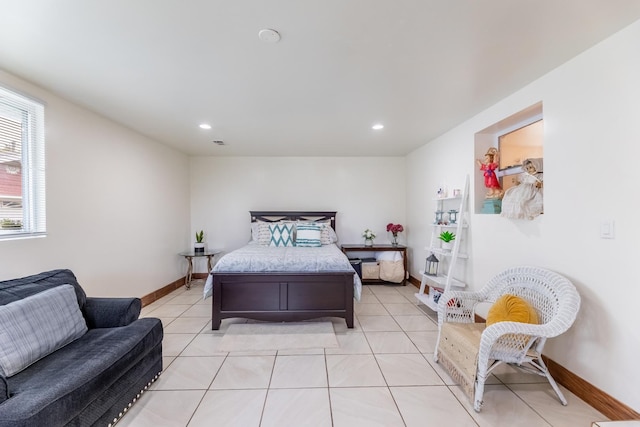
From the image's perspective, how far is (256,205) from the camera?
5273 millimetres

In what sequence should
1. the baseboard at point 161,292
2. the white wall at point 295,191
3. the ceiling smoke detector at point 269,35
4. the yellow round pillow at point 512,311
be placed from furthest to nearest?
the white wall at point 295,191 → the baseboard at point 161,292 → the yellow round pillow at point 512,311 → the ceiling smoke detector at point 269,35

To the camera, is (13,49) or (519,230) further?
(519,230)

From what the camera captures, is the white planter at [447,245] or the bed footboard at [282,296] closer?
the bed footboard at [282,296]

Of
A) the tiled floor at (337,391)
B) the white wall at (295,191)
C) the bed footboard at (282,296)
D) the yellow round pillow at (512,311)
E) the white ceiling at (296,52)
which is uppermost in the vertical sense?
the white ceiling at (296,52)

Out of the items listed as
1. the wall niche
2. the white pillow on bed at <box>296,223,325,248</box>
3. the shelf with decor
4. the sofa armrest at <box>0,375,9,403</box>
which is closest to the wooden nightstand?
the white pillow on bed at <box>296,223,325,248</box>

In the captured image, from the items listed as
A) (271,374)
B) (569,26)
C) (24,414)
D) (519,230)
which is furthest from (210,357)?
(569,26)

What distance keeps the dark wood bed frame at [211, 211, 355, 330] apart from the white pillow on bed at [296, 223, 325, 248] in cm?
129

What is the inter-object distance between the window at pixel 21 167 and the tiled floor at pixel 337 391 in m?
1.61

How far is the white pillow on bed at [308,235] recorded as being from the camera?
4.43m

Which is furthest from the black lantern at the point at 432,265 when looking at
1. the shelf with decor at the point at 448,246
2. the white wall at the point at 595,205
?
the white wall at the point at 595,205

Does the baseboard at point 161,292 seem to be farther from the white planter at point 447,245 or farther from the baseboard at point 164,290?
the white planter at point 447,245

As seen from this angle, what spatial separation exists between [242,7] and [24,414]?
2159mm

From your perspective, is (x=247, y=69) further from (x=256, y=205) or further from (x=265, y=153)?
(x=256, y=205)

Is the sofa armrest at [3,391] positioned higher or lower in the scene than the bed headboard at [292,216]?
lower
